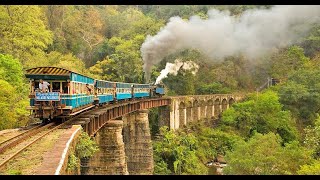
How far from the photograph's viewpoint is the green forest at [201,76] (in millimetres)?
26219

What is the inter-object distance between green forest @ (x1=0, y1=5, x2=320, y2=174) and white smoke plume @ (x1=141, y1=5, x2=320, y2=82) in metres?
0.51

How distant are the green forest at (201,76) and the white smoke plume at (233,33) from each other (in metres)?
0.51

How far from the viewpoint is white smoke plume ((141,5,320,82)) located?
4453 centimetres

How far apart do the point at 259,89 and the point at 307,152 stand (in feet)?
111

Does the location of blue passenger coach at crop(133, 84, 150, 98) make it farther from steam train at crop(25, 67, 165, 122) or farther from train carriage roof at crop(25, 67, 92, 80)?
train carriage roof at crop(25, 67, 92, 80)

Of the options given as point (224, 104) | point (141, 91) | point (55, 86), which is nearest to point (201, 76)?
point (224, 104)

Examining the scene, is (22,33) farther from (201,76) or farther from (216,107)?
(201,76)

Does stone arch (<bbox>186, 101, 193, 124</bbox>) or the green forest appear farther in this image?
stone arch (<bbox>186, 101, 193, 124</bbox>)

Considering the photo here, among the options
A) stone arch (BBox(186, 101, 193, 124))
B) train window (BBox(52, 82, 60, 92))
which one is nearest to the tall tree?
stone arch (BBox(186, 101, 193, 124))

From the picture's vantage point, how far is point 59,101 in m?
17.2

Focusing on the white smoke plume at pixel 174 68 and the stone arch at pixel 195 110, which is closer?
the white smoke plume at pixel 174 68

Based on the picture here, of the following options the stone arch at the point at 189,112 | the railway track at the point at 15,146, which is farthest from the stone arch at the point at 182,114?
the railway track at the point at 15,146

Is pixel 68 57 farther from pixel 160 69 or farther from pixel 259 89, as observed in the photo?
pixel 259 89

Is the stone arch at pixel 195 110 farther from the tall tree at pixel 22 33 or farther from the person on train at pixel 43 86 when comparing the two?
the person on train at pixel 43 86
